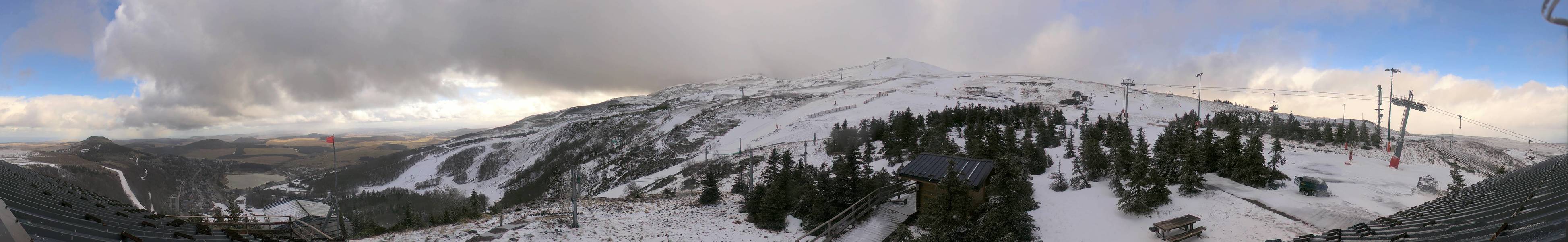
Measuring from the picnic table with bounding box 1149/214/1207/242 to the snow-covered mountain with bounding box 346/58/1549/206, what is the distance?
29.1 metres

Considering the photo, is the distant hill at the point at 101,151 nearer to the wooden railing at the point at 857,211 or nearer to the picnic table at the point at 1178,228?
the wooden railing at the point at 857,211

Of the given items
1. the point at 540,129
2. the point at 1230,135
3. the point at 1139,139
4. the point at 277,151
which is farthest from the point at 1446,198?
the point at 277,151

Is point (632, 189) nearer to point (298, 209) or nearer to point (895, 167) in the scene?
point (298, 209)

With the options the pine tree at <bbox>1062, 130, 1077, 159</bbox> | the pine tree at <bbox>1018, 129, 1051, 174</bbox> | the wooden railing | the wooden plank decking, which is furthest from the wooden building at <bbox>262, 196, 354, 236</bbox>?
the pine tree at <bbox>1062, 130, 1077, 159</bbox>

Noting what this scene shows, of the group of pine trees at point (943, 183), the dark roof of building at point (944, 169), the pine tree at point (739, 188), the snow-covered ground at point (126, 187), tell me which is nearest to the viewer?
the group of pine trees at point (943, 183)

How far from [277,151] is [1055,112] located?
883ft

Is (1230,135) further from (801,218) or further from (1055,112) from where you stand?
(1055,112)

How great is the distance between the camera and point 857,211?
63.2 ft

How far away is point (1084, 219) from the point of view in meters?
19.4

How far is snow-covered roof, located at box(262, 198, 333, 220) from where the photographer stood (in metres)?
31.0

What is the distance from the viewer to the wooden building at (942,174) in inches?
719

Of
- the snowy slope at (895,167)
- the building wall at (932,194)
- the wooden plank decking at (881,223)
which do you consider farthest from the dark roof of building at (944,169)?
the snowy slope at (895,167)

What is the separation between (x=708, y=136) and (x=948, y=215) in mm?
77984

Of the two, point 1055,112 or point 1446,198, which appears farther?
point 1055,112
